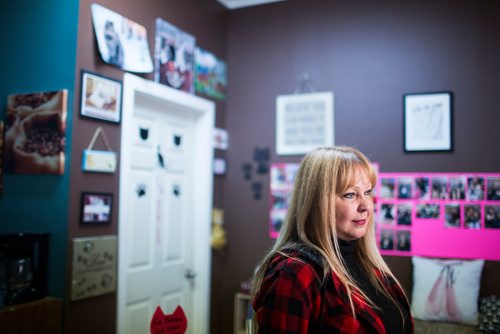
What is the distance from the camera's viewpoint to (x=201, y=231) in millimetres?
3441

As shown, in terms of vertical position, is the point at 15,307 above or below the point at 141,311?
above

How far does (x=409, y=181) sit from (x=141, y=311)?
1998mm

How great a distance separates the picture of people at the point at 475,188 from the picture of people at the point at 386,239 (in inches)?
22.1

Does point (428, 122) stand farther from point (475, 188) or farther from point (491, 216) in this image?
point (491, 216)

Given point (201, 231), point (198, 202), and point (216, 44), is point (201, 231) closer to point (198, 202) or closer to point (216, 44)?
point (198, 202)

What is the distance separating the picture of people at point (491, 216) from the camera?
2.91 meters

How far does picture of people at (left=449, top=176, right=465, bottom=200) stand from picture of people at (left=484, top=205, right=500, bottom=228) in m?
0.17

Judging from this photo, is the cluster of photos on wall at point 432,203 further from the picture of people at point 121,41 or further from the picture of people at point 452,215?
the picture of people at point 121,41

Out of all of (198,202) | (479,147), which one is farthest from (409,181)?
(198,202)

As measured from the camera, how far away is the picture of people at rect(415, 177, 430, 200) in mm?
3084

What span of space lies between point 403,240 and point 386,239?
11 cm

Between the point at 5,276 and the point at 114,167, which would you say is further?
the point at 114,167

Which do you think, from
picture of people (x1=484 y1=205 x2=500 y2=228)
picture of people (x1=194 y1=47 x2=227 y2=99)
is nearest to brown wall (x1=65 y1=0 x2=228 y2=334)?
picture of people (x1=194 y1=47 x2=227 y2=99)

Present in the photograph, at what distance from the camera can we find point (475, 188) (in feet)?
9.72
